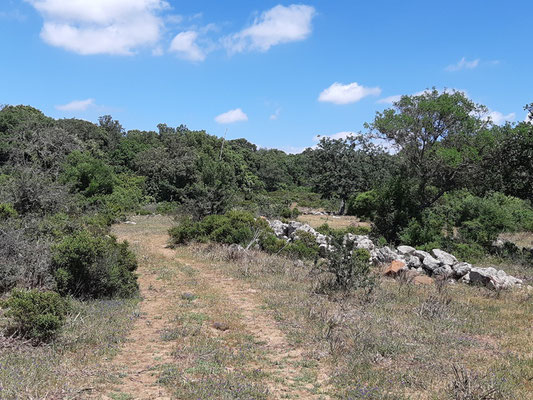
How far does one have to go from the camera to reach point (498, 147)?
666 inches

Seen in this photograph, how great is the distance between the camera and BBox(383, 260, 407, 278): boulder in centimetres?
1183

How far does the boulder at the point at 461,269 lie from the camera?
11.9 metres

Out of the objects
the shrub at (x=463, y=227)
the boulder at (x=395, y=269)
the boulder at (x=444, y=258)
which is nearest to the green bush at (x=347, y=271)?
the boulder at (x=395, y=269)

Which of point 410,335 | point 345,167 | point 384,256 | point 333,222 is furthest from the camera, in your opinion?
point 345,167

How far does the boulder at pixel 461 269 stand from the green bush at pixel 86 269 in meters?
9.34

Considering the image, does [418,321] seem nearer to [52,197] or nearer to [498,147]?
[498,147]

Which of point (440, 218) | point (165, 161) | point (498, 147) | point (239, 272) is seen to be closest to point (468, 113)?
point (498, 147)

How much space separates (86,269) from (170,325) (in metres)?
2.50

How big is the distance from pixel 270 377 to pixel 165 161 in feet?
121

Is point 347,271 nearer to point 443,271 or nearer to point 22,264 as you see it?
point 443,271

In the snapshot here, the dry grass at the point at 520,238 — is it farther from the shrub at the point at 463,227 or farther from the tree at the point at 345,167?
the tree at the point at 345,167

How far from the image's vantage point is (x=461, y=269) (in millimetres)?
12023

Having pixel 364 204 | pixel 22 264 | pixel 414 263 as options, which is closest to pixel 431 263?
pixel 414 263

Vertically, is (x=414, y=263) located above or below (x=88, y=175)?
below
